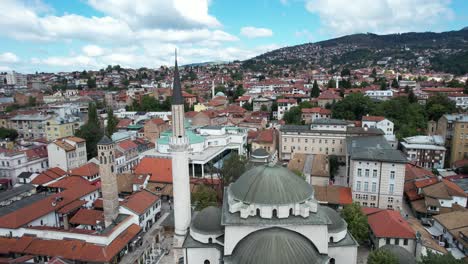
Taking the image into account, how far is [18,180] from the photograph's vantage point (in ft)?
122

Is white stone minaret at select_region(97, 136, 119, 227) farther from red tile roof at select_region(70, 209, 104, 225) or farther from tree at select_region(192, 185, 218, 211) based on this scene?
tree at select_region(192, 185, 218, 211)

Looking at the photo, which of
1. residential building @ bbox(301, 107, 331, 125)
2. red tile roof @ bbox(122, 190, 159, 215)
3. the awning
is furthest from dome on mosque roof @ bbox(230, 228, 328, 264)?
residential building @ bbox(301, 107, 331, 125)

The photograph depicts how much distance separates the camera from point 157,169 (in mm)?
36562

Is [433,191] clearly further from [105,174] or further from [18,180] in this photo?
[18,180]

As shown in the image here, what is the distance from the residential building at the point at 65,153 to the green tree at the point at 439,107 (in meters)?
55.9

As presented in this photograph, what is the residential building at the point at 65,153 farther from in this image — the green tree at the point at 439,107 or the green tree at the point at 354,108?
the green tree at the point at 439,107

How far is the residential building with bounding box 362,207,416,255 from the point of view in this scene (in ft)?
69.5

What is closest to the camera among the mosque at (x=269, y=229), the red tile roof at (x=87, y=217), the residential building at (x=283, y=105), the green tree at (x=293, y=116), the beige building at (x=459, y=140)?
the mosque at (x=269, y=229)

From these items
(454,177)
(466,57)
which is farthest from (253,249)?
(466,57)

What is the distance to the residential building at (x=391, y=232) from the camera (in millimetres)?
21172

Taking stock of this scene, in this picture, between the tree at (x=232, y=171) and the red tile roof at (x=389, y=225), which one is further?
the tree at (x=232, y=171)

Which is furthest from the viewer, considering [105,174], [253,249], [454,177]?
[454,177]

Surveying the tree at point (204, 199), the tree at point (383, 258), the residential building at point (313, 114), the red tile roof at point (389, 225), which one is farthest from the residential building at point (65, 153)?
the tree at point (383, 258)

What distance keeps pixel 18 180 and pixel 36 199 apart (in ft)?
40.1
